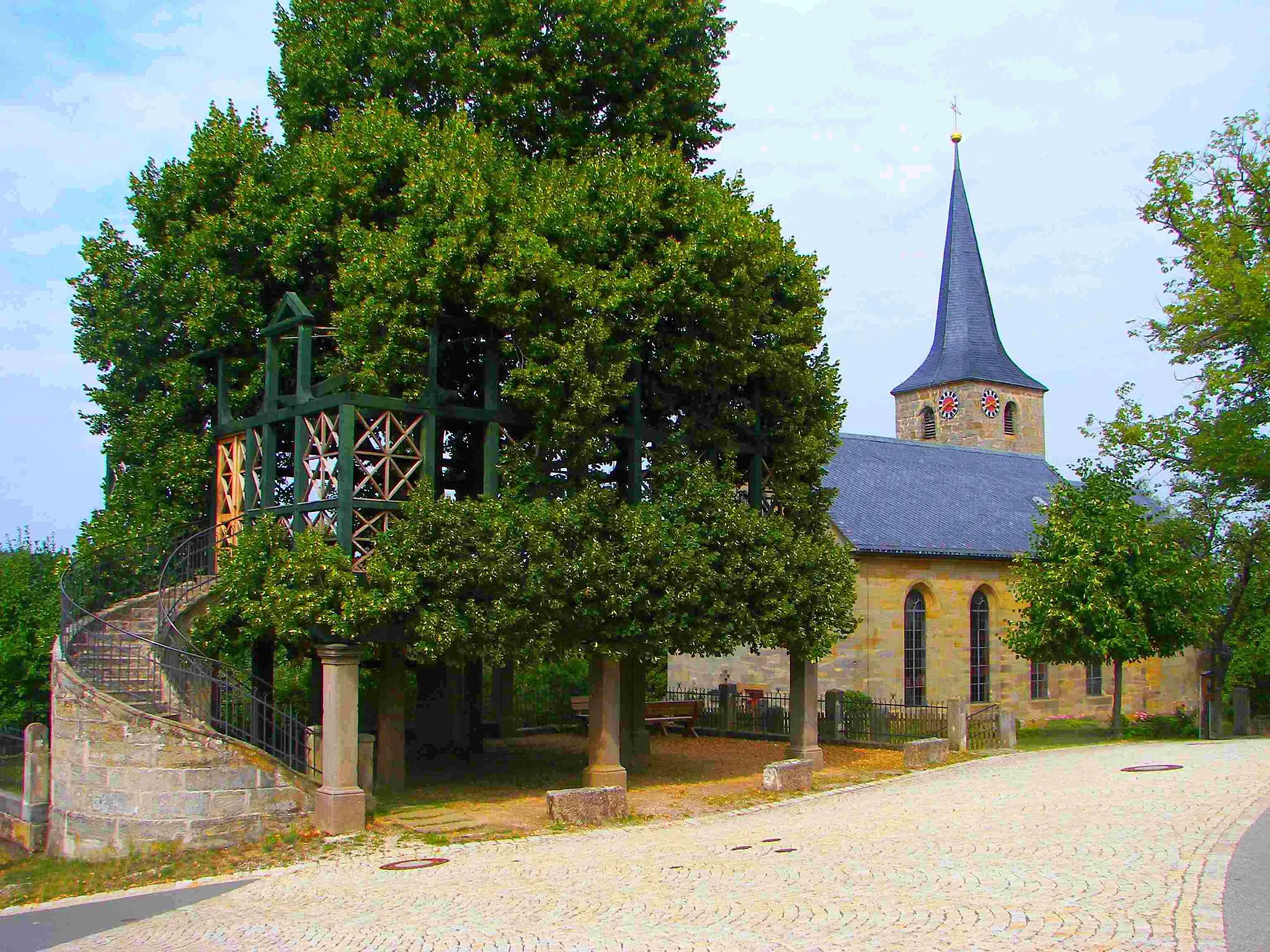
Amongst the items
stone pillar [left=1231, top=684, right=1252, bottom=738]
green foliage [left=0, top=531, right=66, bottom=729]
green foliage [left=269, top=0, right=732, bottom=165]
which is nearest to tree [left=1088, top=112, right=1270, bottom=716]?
stone pillar [left=1231, top=684, right=1252, bottom=738]

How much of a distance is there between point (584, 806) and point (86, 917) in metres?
6.37

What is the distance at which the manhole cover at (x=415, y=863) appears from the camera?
44.1 feet

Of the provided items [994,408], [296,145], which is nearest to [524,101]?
[296,145]

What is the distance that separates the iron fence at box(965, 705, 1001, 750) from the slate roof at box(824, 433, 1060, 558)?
266 inches

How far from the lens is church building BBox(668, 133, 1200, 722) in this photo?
31328mm

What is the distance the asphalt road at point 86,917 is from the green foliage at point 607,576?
4288 mm

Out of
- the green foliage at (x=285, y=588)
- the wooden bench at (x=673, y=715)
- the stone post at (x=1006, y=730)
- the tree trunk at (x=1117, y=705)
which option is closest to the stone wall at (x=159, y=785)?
the green foliage at (x=285, y=588)

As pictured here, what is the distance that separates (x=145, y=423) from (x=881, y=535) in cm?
1918

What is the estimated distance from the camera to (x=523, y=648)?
1692 cm

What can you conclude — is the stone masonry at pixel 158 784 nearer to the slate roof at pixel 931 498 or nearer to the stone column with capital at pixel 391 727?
the stone column with capital at pixel 391 727

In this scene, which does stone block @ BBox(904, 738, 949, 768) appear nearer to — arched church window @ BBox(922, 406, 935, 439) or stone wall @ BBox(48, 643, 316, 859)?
stone wall @ BBox(48, 643, 316, 859)

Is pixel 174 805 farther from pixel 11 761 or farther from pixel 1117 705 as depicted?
pixel 1117 705

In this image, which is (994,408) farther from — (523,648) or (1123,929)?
(1123,929)

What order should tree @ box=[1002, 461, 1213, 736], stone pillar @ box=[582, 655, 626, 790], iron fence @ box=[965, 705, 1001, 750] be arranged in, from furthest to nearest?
1. tree @ box=[1002, 461, 1213, 736]
2. iron fence @ box=[965, 705, 1001, 750]
3. stone pillar @ box=[582, 655, 626, 790]
